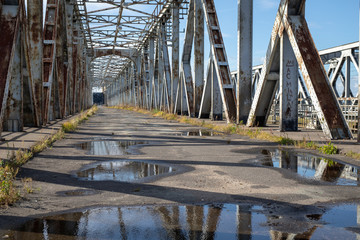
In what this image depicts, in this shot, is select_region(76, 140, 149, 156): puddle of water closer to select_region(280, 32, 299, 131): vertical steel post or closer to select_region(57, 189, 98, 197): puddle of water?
select_region(57, 189, 98, 197): puddle of water

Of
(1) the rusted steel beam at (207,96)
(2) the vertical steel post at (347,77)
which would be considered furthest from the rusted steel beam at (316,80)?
(2) the vertical steel post at (347,77)

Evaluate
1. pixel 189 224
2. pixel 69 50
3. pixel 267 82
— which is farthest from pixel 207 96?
pixel 189 224

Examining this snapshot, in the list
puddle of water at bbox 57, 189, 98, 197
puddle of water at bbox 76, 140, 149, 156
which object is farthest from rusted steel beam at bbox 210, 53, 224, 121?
puddle of water at bbox 57, 189, 98, 197

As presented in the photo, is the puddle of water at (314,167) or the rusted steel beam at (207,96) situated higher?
the rusted steel beam at (207,96)

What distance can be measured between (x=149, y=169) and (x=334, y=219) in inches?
125

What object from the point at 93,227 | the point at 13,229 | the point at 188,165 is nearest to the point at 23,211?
the point at 13,229

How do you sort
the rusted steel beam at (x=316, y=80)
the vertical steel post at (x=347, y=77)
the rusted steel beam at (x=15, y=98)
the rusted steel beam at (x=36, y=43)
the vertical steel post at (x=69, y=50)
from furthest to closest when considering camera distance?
1. the vertical steel post at (x=69, y=50)
2. the vertical steel post at (x=347, y=77)
3. the rusted steel beam at (x=36, y=43)
4. the rusted steel beam at (x=15, y=98)
5. the rusted steel beam at (x=316, y=80)

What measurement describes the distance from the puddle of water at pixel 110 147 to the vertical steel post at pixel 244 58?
5.82m

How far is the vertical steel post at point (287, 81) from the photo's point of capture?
11164 millimetres

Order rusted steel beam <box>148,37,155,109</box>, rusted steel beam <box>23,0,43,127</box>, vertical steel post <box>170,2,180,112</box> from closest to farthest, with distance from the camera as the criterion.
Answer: rusted steel beam <box>23,0,43,127</box>
vertical steel post <box>170,2,180,112</box>
rusted steel beam <box>148,37,155,109</box>

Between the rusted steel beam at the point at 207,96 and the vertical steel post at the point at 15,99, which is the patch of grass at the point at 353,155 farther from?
the rusted steel beam at the point at 207,96

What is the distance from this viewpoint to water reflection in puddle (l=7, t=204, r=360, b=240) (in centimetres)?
303

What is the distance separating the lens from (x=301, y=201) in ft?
13.2

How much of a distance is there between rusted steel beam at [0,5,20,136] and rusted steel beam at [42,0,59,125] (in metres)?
5.16
